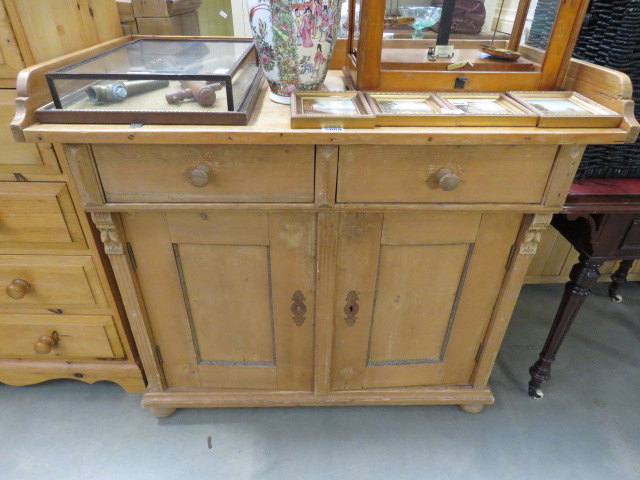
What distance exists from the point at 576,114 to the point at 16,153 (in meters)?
1.28

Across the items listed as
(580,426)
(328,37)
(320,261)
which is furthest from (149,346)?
(580,426)

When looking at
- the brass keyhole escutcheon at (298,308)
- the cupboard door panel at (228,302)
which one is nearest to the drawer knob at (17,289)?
the cupboard door panel at (228,302)

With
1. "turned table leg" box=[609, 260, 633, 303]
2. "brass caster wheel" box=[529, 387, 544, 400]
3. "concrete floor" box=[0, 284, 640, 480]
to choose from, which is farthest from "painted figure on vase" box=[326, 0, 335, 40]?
"turned table leg" box=[609, 260, 633, 303]

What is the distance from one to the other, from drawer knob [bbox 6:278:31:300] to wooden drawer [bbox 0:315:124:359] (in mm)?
125

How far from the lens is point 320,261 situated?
3.43 ft

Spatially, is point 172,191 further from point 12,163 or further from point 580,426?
point 580,426

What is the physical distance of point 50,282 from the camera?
3.82ft

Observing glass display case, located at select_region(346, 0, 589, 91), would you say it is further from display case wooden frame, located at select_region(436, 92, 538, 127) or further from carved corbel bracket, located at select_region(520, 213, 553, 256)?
carved corbel bracket, located at select_region(520, 213, 553, 256)

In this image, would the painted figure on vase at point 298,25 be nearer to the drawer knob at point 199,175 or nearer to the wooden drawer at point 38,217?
the drawer knob at point 199,175

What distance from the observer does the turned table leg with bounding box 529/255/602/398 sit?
1.21m

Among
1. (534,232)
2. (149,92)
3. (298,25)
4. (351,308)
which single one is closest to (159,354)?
(351,308)

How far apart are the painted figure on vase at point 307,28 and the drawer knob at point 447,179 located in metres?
0.41

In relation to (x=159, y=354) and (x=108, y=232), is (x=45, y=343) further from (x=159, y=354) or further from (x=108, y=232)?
(x=108, y=232)

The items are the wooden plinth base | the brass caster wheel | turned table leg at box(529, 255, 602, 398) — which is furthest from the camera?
the brass caster wheel
